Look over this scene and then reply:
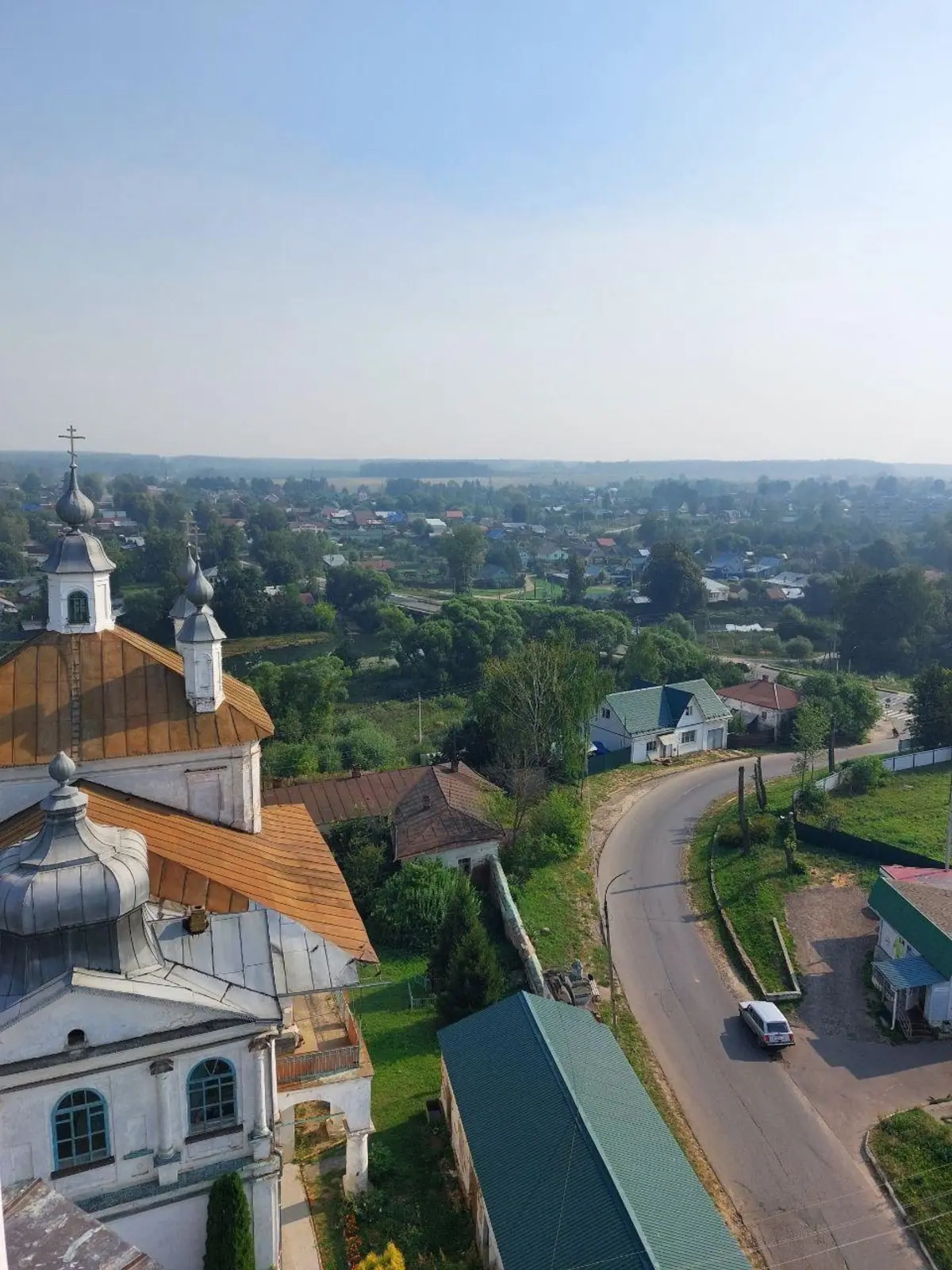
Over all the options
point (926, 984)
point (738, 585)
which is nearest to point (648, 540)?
point (738, 585)

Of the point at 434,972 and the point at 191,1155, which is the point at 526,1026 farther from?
the point at 191,1155

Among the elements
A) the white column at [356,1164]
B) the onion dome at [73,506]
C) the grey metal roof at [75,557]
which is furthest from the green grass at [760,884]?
the onion dome at [73,506]

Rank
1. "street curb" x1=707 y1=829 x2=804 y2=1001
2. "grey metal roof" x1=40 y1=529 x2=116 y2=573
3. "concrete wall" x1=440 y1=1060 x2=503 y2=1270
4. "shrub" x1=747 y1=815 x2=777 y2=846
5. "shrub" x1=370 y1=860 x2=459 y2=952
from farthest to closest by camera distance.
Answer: "shrub" x1=747 y1=815 x2=777 y2=846, "shrub" x1=370 y1=860 x2=459 y2=952, "street curb" x1=707 y1=829 x2=804 y2=1001, "grey metal roof" x1=40 y1=529 x2=116 y2=573, "concrete wall" x1=440 y1=1060 x2=503 y2=1270

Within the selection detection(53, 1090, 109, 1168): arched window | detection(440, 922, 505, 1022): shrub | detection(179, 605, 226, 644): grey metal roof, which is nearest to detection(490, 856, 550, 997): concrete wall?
detection(440, 922, 505, 1022): shrub

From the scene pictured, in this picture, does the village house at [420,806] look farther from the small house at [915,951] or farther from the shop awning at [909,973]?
the shop awning at [909,973]

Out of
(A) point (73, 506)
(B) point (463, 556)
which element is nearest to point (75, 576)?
(A) point (73, 506)

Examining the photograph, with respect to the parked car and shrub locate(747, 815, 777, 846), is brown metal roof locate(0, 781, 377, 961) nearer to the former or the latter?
the parked car

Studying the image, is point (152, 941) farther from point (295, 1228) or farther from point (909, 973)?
point (909, 973)
